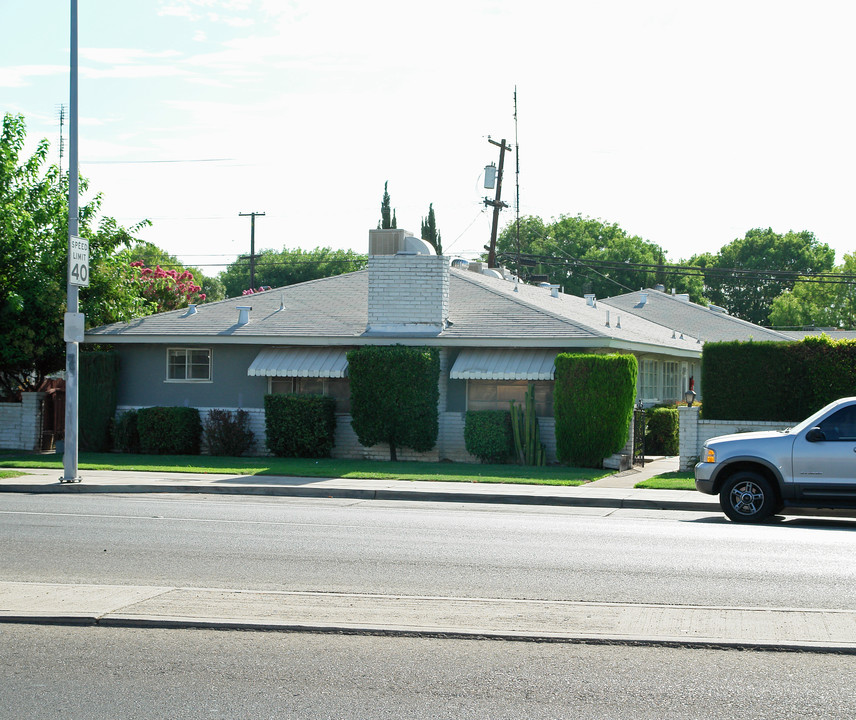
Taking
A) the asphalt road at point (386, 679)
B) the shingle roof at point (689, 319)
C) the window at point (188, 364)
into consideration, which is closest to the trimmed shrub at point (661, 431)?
the window at point (188, 364)

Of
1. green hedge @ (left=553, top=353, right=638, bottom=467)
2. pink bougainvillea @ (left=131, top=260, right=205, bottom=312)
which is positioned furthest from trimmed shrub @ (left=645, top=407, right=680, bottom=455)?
pink bougainvillea @ (left=131, top=260, right=205, bottom=312)

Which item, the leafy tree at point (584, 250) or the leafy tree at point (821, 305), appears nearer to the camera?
the leafy tree at point (821, 305)

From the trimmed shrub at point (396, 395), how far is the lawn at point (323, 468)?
70cm

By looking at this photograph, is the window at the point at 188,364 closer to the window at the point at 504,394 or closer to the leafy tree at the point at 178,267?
the window at the point at 504,394

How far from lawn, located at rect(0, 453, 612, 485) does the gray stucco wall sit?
1.82 metres

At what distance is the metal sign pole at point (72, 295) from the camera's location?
17547 mm

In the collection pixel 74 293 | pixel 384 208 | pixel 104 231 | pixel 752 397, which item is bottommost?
pixel 752 397

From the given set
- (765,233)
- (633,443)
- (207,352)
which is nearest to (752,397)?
(633,443)

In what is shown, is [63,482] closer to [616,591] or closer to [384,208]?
[616,591]

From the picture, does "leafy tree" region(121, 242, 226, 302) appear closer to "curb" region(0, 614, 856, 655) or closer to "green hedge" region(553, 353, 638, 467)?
"green hedge" region(553, 353, 638, 467)

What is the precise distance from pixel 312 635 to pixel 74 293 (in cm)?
1238

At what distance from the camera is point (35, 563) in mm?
9688

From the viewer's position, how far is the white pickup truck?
45.4ft

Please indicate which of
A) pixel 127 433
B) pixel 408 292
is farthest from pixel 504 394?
pixel 127 433
